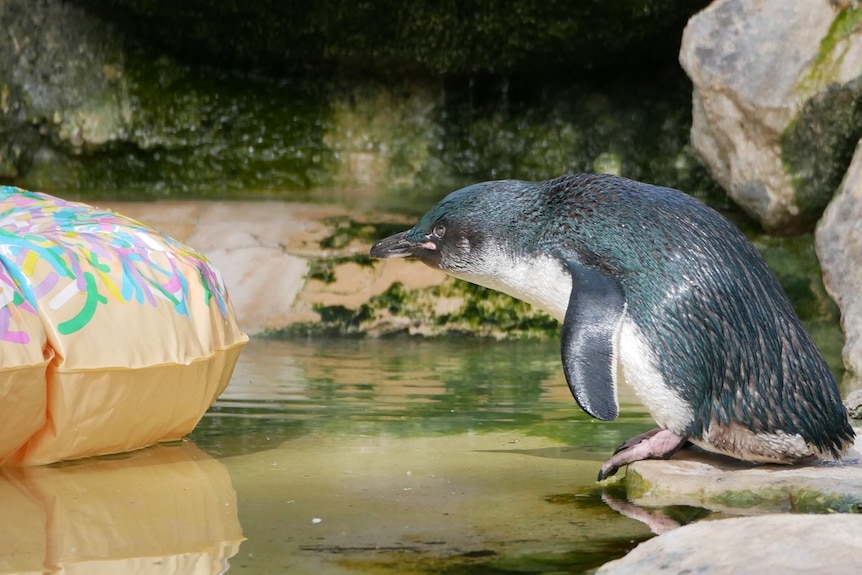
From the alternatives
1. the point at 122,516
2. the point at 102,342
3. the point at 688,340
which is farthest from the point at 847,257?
the point at 122,516

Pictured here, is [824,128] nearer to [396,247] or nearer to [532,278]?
[396,247]

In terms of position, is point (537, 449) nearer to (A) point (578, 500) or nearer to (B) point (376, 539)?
(A) point (578, 500)

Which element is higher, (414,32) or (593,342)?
(414,32)

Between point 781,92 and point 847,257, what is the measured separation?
130 cm

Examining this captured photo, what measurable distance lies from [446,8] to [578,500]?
6.48 meters

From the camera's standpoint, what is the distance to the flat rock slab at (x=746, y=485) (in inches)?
126

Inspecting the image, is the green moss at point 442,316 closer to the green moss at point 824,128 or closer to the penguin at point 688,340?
the green moss at point 824,128

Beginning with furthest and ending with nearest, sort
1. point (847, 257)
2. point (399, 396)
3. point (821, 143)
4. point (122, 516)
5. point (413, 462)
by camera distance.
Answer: point (821, 143), point (847, 257), point (399, 396), point (413, 462), point (122, 516)

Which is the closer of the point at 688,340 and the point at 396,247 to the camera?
the point at 688,340

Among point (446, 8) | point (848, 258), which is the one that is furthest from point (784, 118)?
point (446, 8)

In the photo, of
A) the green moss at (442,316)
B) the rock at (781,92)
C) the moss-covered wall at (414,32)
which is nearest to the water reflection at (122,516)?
the green moss at (442,316)

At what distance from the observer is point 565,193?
388cm

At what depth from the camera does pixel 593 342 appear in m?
3.52

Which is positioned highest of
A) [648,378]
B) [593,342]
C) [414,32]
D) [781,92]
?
[414,32]
